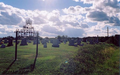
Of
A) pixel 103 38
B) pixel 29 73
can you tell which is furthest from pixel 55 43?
pixel 103 38

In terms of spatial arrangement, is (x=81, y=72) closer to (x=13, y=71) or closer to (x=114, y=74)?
(x=114, y=74)

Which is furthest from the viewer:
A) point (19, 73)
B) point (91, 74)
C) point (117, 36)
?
point (117, 36)

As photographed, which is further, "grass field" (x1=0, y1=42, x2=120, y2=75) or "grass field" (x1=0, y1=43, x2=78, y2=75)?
"grass field" (x1=0, y1=42, x2=120, y2=75)

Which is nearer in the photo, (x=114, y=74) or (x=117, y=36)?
(x=114, y=74)

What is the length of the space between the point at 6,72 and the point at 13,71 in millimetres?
406

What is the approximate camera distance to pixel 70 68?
23.6 ft

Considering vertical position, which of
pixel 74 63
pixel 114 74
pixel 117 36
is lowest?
pixel 114 74

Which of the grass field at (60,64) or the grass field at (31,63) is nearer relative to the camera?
the grass field at (31,63)

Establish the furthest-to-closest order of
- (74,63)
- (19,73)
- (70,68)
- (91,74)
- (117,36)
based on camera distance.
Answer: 1. (117,36)
2. (74,63)
3. (70,68)
4. (91,74)
5. (19,73)

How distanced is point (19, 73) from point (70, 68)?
340 centimetres

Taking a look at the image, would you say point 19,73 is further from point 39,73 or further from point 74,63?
point 74,63

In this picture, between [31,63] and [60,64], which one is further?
[31,63]

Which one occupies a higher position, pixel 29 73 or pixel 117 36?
pixel 117 36

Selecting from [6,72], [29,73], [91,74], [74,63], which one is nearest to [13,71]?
[6,72]
